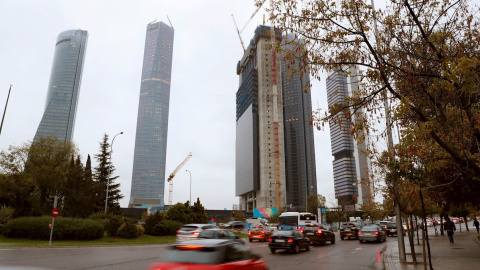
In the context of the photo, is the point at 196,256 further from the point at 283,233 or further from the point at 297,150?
the point at 297,150

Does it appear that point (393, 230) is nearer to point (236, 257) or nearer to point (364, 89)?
point (364, 89)

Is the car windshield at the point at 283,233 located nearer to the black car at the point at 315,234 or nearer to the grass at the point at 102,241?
the black car at the point at 315,234

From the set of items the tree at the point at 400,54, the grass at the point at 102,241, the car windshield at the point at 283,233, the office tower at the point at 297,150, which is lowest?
the grass at the point at 102,241

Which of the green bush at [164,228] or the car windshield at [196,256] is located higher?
the car windshield at [196,256]

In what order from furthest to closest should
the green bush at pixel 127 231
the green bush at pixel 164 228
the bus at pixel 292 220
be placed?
the bus at pixel 292 220 < the green bush at pixel 164 228 < the green bush at pixel 127 231

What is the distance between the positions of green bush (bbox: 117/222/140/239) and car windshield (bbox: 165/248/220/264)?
25.2 metres

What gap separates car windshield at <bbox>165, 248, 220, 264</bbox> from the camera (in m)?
5.88

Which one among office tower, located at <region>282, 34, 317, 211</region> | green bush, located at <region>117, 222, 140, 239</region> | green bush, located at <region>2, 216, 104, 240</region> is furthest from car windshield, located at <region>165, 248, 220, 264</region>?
office tower, located at <region>282, 34, 317, 211</region>

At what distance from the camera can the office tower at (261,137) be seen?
14875 centimetres

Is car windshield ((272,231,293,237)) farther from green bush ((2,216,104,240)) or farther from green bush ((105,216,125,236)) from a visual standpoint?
green bush ((105,216,125,236))

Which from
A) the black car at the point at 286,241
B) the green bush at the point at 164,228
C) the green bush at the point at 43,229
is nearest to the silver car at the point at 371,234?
the black car at the point at 286,241

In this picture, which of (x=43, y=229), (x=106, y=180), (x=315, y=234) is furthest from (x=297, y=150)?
(x=43, y=229)

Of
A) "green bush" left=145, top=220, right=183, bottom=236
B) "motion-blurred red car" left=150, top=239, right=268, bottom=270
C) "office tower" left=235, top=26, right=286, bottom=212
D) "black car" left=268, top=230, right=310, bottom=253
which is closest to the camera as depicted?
"motion-blurred red car" left=150, top=239, right=268, bottom=270

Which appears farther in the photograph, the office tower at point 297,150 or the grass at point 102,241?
the office tower at point 297,150
